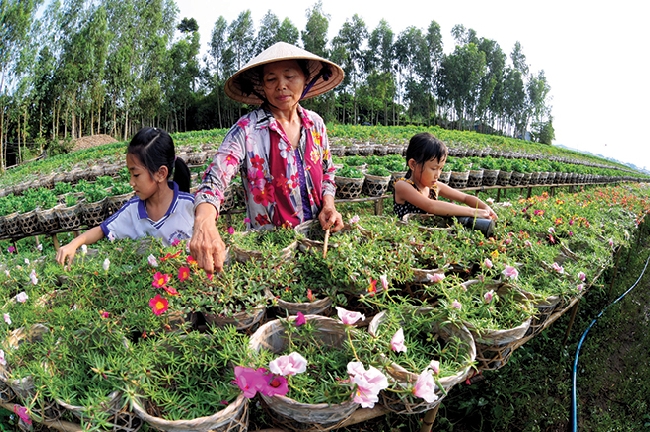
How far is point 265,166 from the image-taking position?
2.13m

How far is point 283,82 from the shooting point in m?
1.98

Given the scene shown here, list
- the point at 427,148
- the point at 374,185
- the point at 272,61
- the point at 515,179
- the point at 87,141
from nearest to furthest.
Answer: the point at 272,61 → the point at 427,148 → the point at 374,185 → the point at 515,179 → the point at 87,141

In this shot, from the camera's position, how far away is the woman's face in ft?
6.47

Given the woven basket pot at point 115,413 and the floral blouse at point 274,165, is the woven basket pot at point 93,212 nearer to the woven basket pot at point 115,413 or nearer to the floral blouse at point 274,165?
the floral blouse at point 274,165

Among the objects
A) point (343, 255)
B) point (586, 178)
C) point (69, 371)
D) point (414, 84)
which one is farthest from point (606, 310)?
point (414, 84)

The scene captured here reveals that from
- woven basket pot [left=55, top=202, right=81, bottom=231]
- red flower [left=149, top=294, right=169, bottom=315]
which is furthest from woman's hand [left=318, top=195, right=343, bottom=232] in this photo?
woven basket pot [left=55, top=202, right=81, bottom=231]

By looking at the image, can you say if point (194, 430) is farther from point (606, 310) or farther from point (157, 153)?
point (606, 310)

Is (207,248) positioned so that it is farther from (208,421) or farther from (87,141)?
(87,141)

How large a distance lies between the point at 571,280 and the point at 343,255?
115 centimetres

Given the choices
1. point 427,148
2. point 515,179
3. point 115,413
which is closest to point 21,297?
point 115,413

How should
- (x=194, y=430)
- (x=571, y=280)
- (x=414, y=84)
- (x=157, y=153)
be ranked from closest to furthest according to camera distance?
(x=194, y=430)
(x=571, y=280)
(x=157, y=153)
(x=414, y=84)

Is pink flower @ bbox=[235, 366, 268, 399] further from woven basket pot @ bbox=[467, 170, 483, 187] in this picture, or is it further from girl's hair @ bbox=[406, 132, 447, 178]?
woven basket pot @ bbox=[467, 170, 483, 187]

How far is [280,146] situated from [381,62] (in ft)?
133

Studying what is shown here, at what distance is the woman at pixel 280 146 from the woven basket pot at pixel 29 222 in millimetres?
3193
